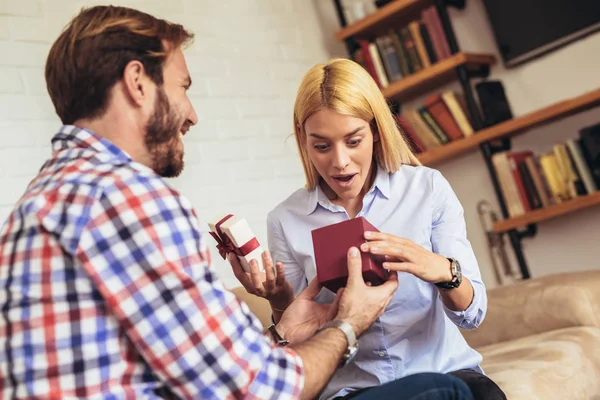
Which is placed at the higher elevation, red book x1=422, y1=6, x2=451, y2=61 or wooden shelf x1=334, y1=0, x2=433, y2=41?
wooden shelf x1=334, y1=0, x2=433, y2=41

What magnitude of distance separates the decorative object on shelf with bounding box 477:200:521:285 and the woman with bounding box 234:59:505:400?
1.88m

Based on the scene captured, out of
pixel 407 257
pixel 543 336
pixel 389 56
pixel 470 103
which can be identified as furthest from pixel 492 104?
pixel 407 257

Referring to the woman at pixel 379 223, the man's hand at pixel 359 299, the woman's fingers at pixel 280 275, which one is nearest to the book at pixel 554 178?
the woman at pixel 379 223

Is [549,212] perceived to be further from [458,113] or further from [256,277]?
[256,277]

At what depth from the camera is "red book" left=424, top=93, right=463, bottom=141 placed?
345 centimetres

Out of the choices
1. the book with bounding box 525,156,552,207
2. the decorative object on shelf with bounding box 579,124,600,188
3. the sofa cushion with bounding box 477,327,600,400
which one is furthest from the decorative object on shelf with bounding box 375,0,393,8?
the sofa cushion with bounding box 477,327,600,400

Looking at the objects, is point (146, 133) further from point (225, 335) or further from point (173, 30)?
point (225, 335)

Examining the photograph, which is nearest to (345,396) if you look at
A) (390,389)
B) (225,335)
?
(390,389)

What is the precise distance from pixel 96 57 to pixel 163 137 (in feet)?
0.52

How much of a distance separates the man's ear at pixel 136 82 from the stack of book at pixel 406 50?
2.41m

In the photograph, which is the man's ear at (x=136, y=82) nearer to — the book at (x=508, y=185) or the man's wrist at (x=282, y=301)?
the man's wrist at (x=282, y=301)

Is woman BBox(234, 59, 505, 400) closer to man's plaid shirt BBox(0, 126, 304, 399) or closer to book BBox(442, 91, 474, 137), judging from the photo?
man's plaid shirt BBox(0, 126, 304, 399)

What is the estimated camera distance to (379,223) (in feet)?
5.50

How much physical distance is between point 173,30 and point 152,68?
3.7 inches
